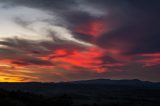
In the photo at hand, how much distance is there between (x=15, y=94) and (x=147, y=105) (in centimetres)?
11699

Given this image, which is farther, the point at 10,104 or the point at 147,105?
the point at 147,105

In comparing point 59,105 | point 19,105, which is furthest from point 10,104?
point 59,105

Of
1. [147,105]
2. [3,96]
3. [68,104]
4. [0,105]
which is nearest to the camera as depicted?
[0,105]

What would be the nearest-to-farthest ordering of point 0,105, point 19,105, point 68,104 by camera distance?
1. point 0,105
2. point 19,105
3. point 68,104

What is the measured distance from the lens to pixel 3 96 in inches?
2221

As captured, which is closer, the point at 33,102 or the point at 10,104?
the point at 10,104

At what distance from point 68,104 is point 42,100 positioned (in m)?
4.74

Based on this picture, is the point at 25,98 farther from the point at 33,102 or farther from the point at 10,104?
the point at 10,104

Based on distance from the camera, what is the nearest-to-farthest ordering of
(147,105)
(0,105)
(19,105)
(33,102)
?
(0,105), (19,105), (33,102), (147,105)

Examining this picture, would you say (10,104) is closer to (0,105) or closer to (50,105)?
(0,105)

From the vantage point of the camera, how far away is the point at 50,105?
6088 centimetres

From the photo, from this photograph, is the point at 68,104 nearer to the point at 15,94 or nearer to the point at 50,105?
the point at 50,105

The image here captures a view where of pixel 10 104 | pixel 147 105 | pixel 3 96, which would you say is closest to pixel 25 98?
pixel 3 96

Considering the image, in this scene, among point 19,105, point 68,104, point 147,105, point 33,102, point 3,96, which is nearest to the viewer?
point 19,105
